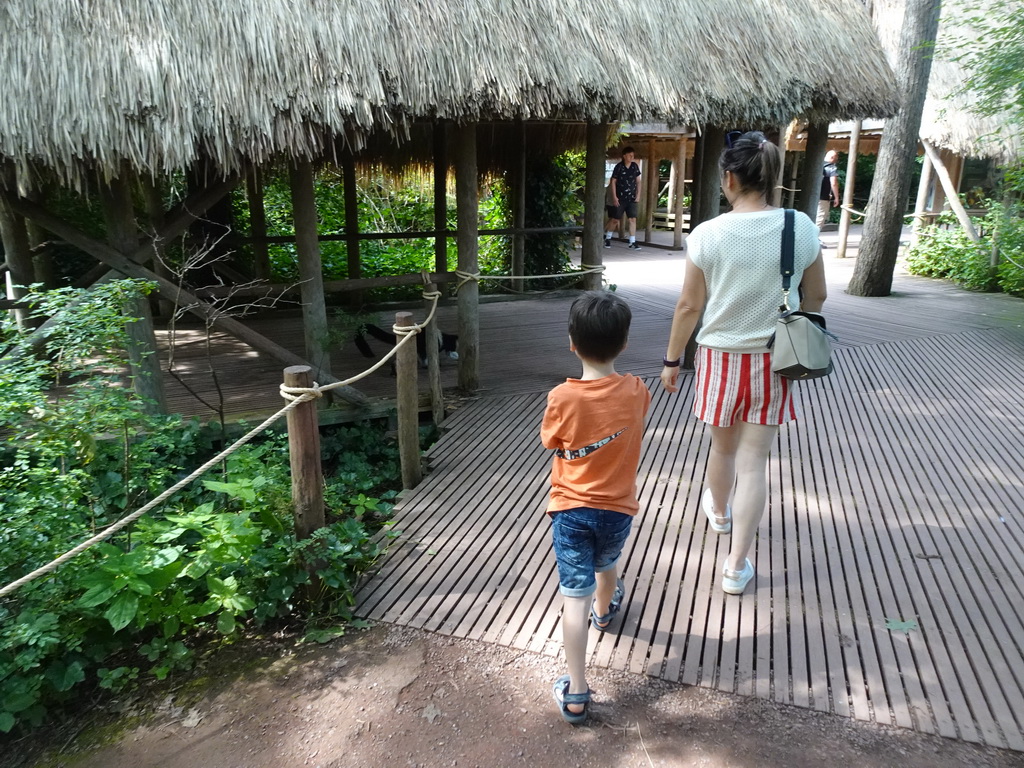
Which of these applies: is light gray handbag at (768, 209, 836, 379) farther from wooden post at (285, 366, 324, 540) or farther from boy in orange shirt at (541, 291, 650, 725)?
wooden post at (285, 366, 324, 540)

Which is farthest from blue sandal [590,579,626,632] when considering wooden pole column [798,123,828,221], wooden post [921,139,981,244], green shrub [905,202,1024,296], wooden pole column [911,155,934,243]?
wooden pole column [911,155,934,243]

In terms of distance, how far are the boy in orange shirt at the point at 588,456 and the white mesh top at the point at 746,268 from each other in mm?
563

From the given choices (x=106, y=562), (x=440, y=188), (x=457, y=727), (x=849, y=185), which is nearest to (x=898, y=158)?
(x=849, y=185)

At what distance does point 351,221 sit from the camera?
7.95m

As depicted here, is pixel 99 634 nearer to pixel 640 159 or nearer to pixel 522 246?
pixel 522 246

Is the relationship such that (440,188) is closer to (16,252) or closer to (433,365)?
(433,365)

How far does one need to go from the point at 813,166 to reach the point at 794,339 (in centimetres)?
483

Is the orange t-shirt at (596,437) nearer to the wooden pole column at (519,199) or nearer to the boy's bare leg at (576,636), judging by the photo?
the boy's bare leg at (576,636)

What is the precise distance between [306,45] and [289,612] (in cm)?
302

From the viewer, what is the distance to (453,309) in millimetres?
8359

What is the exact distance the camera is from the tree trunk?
8.27 metres

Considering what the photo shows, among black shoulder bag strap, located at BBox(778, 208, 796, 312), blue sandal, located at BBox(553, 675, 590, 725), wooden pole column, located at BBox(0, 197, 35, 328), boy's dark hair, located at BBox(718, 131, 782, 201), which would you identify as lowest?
blue sandal, located at BBox(553, 675, 590, 725)

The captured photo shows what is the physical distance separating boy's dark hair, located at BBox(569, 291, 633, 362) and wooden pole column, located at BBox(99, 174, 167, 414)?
294 centimetres

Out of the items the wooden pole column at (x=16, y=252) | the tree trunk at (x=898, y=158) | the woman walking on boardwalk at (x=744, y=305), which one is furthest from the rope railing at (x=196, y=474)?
the tree trunk at (x=898, y=158)
